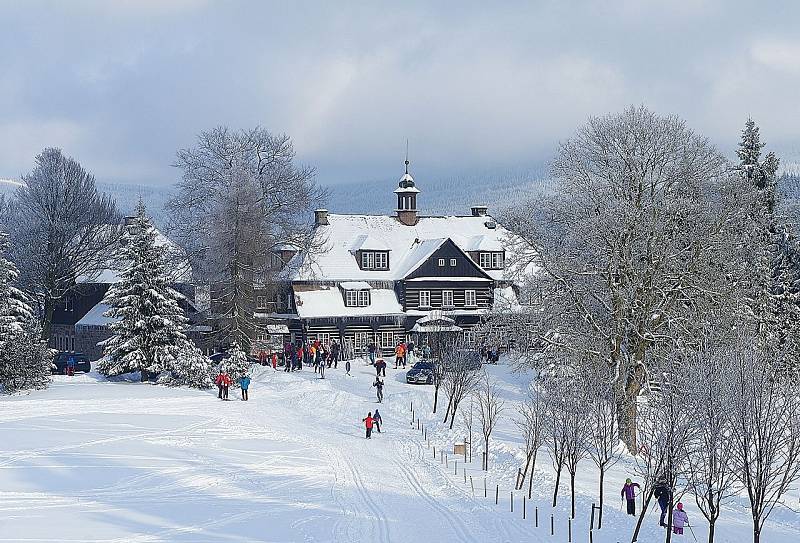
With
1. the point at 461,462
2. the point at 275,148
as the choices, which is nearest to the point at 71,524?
the point at 461,462

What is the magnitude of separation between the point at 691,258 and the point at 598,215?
366 centimetres

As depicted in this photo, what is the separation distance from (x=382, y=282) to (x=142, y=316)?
20502 mm

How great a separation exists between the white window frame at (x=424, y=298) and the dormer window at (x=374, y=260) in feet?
11.1

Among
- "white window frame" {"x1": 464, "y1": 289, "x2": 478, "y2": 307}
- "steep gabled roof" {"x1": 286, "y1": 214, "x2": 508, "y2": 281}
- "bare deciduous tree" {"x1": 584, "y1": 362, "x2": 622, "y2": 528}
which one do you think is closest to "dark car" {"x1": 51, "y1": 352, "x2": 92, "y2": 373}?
"steep gabled roof" {"x1": 286, "y1": 214, "x2": 508, "y2": 281}

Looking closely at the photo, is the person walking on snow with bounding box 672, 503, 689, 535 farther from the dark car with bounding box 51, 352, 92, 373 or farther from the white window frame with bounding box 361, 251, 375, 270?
the white window frame with bounding box 361, 251, 375, 270

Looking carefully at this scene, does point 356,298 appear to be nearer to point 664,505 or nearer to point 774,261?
point 774,261

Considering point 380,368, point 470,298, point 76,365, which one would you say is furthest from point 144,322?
point 470,298

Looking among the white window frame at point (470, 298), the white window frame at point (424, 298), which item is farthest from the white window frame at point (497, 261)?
the white window frame at point (424, 298)

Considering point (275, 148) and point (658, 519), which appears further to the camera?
point (275, 148)

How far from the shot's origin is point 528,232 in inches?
1248

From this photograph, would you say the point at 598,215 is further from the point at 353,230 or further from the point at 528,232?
the point at 353,230

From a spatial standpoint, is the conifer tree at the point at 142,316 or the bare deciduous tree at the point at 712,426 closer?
the bare deciduous tree at the point at 712,426

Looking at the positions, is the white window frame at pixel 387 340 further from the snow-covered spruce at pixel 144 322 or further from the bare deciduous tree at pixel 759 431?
the bare deciduous tree at pixel 759 431

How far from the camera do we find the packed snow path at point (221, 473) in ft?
64.8
